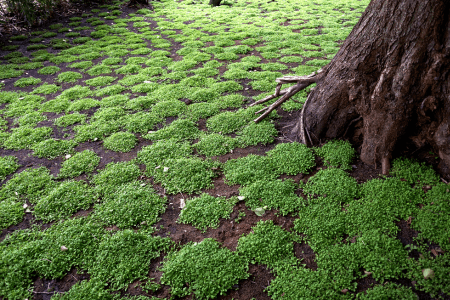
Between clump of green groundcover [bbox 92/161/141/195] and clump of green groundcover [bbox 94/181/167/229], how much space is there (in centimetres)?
15

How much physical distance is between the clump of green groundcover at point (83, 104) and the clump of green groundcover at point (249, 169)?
4.36 meters

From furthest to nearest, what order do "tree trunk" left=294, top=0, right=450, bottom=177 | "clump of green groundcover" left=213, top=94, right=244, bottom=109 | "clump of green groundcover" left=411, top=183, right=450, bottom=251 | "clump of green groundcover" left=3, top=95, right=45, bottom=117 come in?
"clump of green groundcover" left=3, top=95, right=45, bottom=117
"clump of green groundcover" left=213, top=94, right=244, bottom=109
"tree trunk" left=294, top=0, right=450, bottom=177
"clump of green groundcover" left=411, top=183, right=450, bottom=251

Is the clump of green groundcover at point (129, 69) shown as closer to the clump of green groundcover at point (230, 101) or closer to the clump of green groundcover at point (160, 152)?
the clump of green groundcover at point (230, 101)

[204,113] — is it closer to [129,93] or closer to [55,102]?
[129,93]

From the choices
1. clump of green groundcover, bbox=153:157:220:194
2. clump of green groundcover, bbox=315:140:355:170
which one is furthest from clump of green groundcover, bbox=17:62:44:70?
clump of green groundcover, bbox=315:140:355:170

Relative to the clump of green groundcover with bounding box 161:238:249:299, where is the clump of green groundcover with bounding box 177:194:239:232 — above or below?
above

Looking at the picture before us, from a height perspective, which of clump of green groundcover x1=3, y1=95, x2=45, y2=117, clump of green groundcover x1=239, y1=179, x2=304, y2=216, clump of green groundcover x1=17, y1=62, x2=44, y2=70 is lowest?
clump of green groundcover x1=239, y1=179, x2=304, y2=216

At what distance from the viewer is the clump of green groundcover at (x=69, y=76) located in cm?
824

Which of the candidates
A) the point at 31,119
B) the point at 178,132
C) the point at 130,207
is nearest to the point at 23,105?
the point at 31,119

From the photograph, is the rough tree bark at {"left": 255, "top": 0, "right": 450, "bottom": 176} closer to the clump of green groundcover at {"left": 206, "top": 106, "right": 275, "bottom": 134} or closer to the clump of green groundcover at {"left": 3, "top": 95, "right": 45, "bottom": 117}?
the clump of green groundcover at {"left": 206, "top": 106, "right": 275, "bottom": 134}

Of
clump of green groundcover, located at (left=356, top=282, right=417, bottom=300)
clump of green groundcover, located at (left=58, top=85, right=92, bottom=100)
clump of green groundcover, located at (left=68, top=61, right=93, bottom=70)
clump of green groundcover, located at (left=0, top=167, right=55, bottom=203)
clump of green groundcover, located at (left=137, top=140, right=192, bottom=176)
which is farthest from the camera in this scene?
clump of green groundcover, located at (left=68, top=61, right=93, bottom=70)

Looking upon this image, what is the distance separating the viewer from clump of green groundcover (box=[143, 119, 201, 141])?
17.8 ft

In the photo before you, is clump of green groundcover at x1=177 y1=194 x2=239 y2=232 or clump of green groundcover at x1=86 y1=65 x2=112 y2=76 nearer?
clump of green groundcover at x1=177 y1=194 x2=239 y2=232

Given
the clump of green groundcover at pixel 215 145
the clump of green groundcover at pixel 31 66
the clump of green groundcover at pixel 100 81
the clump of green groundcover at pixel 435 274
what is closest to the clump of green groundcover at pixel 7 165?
the clump of green groundcover at pixel 215 145
